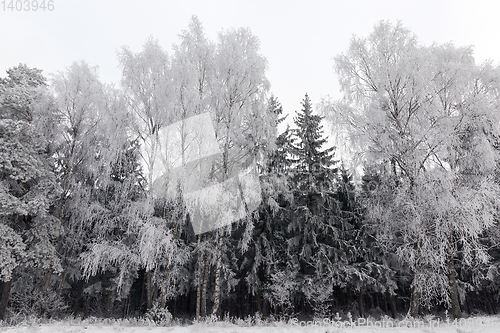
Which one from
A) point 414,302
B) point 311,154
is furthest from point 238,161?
point 414,302

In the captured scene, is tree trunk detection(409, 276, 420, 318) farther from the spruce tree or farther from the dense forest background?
the spruce tree

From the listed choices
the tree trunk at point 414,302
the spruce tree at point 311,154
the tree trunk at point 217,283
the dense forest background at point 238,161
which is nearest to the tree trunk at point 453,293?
the dense forest background at point 238,161

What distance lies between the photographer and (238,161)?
520 inches

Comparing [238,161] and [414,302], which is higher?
[238,161]

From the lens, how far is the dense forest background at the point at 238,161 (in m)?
10.5

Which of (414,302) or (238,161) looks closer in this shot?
(414,302)

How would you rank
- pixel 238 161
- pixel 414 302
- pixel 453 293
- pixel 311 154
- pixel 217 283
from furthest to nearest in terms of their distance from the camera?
pixel 311 154
pixel 238 161
pixel 217 283
pixel 453 293
pixel 414 302

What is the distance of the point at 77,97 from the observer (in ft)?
47.2

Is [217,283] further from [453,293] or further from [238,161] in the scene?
[453,293]

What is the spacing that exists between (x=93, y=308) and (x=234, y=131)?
19409 mm

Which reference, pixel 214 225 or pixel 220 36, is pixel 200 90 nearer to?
pixel 220 36

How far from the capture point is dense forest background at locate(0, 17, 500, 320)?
1054 cm

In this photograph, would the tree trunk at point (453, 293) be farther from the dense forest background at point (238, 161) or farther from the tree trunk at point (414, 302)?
the tree trunk at point (414, 302)

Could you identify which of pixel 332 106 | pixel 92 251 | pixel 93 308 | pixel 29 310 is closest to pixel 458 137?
pixel 332 106
